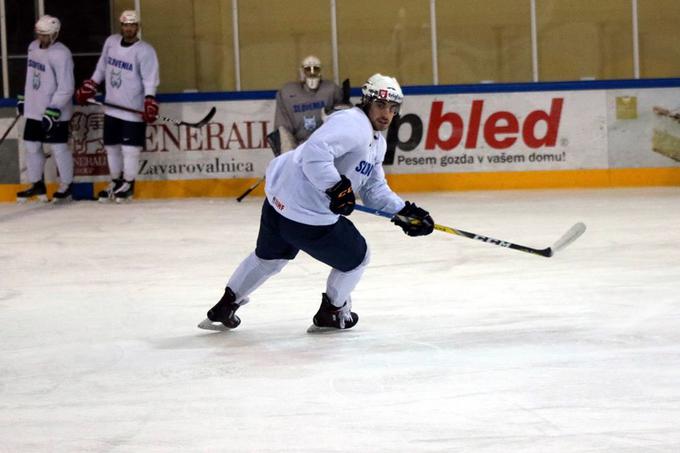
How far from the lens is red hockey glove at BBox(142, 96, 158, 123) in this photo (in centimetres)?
1063

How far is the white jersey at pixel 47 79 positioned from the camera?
10.9 meters

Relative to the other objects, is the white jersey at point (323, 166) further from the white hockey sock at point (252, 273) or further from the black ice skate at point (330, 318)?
the black ice skate at point (330, 318)

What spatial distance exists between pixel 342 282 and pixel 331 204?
1.53 ft

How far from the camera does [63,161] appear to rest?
35.5 feet

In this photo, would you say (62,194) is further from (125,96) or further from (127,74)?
(127,74)

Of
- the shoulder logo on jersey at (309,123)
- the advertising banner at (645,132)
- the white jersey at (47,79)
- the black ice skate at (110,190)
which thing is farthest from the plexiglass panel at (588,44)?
the white jersey at (47,79)

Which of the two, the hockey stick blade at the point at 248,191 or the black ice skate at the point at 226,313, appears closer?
the black ice skate at the point at 226,313

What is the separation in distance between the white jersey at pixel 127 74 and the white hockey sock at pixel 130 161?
248 millimetres

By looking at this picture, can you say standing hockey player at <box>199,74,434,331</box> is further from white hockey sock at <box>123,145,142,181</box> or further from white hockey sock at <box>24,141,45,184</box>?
white hockey sock at <box>24,141,45,184</box>

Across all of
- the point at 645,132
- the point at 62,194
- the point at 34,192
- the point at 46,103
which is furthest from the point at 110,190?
the point at 645,132

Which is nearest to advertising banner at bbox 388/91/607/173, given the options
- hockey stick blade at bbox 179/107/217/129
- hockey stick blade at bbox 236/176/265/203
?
hockey stick blade at bbox 236/176/265/203

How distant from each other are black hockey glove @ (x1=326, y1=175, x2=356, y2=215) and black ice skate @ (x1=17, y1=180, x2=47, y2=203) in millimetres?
6744

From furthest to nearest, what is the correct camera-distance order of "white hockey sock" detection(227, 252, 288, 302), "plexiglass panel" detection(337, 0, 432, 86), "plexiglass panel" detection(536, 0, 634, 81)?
"plexiglass panel" detection(536, 0, 634, 81) → "plexiglass panel" detection(337, 0, 432, 86) → "white hockey sock" detection(227, 252, 288, 302)

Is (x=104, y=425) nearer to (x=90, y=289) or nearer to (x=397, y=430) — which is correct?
(x=397, y=430)
